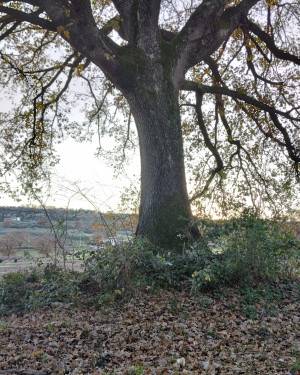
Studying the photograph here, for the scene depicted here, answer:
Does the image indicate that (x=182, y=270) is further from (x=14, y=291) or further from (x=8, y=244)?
(x=8, y=244)

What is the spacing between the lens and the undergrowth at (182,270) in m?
6.07

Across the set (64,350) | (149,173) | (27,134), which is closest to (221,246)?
(149,173)

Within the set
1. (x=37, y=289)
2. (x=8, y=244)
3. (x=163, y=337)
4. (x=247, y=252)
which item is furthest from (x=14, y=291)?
(x=247, y=252)

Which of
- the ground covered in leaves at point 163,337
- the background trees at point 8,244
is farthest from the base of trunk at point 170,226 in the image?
the background trees at point 8,244

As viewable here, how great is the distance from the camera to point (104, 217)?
7.55 m

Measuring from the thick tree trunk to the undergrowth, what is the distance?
0.65 metres

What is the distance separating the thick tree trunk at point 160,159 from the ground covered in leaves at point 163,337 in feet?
5.37

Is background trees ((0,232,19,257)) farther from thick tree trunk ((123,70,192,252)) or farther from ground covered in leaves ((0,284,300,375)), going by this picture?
thick tree trunk ((123,70,192,252))

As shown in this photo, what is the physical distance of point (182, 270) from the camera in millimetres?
6449

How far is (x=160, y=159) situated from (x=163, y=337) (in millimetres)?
3848

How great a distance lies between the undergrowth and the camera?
6.07m

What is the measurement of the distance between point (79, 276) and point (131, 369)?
2959 millimetres

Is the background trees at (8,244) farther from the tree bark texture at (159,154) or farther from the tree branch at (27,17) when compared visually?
the tree branch at (27,17)

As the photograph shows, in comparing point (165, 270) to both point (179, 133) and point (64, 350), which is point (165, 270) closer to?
point (64, 350)
